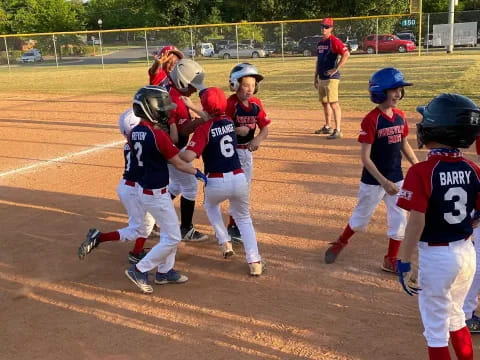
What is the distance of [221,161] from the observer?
461cm

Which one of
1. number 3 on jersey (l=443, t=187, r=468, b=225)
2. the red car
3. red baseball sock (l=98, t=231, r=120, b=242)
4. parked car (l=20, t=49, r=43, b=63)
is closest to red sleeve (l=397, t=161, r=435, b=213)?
number 3 on jersey (l=443, t=187, r=468, b=225)

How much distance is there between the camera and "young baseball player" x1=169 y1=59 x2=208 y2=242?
498cm

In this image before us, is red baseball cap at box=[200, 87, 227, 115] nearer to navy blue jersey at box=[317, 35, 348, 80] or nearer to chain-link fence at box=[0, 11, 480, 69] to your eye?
→ navy blue jersey at box=[317, 35, 348, 80]

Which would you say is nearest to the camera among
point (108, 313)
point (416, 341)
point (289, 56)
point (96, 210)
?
point (416, 341)

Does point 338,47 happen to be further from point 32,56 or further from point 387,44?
point 32,56

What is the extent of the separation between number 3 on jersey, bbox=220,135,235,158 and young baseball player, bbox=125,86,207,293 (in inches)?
11.9

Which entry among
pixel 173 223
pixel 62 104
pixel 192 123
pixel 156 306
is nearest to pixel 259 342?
pixel 156 306

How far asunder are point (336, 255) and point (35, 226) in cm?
376

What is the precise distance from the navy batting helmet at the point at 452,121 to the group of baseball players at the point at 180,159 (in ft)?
7.04

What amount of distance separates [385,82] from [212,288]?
7.68ft

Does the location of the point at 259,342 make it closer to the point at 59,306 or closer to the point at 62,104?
the point at 59,306

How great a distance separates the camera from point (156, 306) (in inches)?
171

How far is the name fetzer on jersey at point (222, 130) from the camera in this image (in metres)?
4.55

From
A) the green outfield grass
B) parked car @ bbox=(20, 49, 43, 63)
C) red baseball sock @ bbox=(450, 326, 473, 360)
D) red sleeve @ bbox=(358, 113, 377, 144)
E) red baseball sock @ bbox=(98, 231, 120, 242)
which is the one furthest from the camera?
parked car @ bbox=(20, 49, 43, 63)
